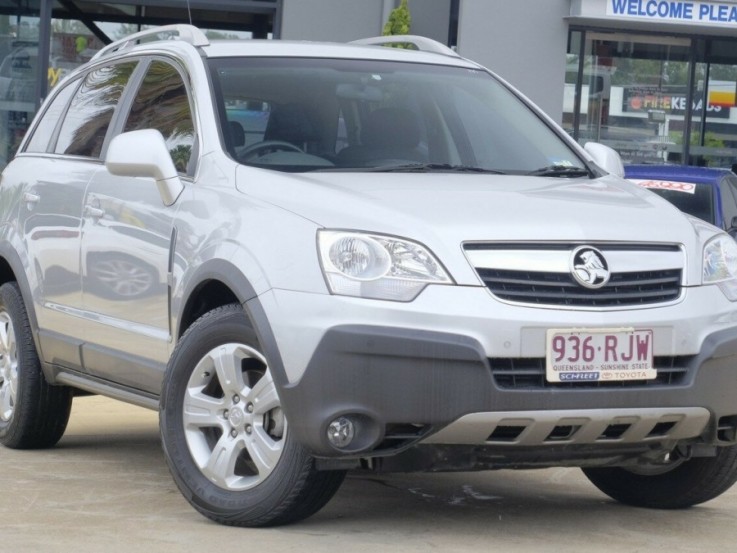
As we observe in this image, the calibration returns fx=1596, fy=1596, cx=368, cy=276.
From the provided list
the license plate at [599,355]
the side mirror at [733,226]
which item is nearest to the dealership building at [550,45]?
the side mirror at [733,226]

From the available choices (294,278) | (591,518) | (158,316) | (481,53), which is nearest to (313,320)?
(294,278)

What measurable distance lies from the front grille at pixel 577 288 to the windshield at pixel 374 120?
99cm

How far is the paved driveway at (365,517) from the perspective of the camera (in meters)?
5.00

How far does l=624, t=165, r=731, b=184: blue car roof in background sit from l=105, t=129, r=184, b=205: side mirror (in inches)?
278

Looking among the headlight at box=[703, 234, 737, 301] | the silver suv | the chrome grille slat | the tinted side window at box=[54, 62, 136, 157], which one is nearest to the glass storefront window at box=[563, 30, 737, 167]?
the tinted side window at box=[54, 62, 136, 157]

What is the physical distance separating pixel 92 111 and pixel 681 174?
20.8 feet

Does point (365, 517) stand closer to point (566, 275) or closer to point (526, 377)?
point (526, 377)

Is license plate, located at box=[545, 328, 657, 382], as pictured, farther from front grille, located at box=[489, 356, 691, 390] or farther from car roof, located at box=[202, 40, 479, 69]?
car roof, located at box=[202, 40, 479, 69]

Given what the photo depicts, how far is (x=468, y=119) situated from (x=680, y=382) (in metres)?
1.76

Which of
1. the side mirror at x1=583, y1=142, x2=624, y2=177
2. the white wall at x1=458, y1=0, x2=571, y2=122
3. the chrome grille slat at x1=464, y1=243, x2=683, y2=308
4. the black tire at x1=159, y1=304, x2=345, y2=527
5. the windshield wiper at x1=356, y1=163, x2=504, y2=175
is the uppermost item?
the white wall at x1=458, y1=0, x2=571, y2=122

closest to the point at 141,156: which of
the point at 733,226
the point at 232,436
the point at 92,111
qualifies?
the point at 232,436

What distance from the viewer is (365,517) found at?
217 inches

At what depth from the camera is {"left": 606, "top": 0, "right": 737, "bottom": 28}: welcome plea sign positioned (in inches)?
752

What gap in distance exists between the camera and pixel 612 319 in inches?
192
